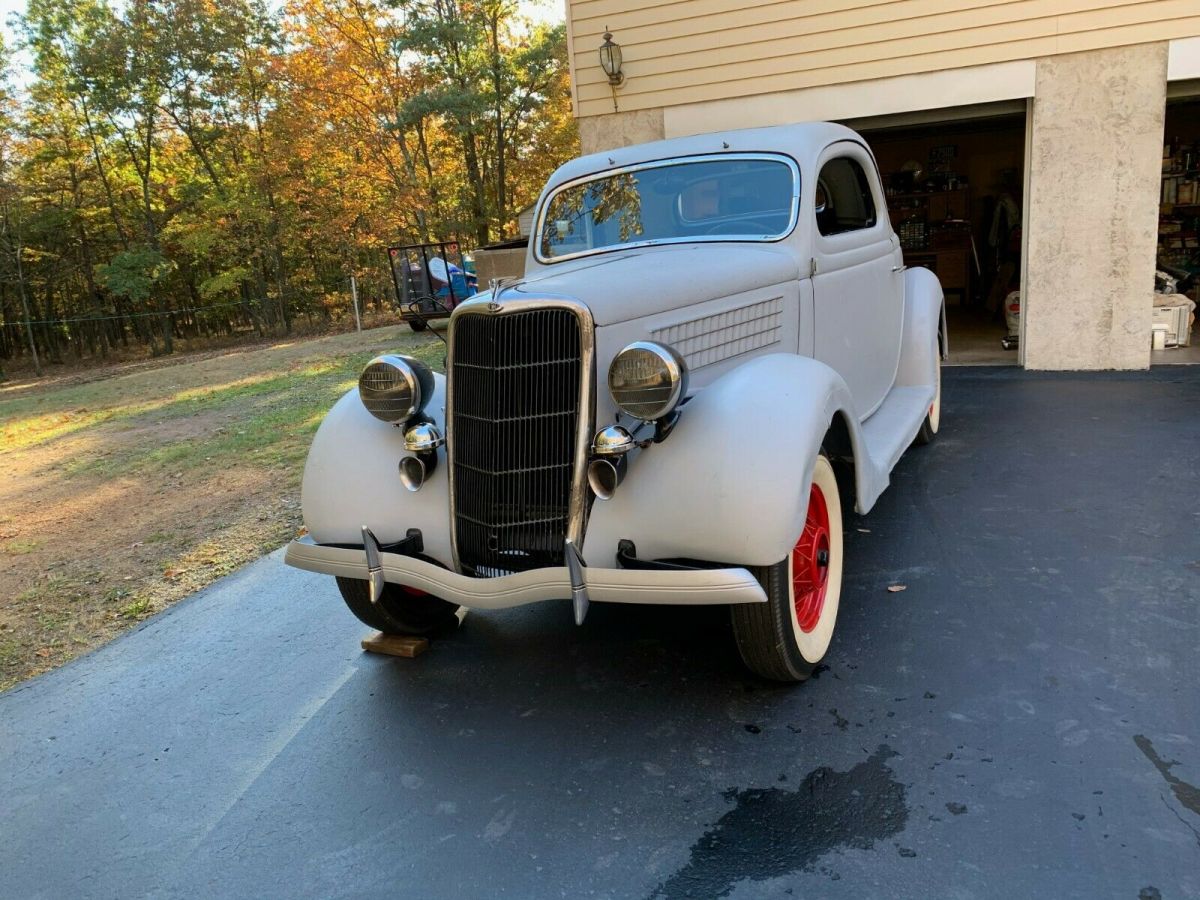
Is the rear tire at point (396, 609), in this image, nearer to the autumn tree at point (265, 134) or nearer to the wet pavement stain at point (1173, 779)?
the wet pavement stain at point (1173, 779)

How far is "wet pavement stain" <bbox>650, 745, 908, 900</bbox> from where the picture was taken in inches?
78.7

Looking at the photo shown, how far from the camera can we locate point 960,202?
13.1 metres

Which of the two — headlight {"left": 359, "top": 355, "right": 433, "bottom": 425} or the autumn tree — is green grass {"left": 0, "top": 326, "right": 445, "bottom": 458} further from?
the autumn tree

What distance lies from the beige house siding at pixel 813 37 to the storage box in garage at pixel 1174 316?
2.54m

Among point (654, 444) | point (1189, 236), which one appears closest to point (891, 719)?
point (654, 444)

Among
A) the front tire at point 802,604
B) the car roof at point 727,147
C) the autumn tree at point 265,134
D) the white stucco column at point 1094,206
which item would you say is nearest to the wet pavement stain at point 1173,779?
the front tire at point 802,604

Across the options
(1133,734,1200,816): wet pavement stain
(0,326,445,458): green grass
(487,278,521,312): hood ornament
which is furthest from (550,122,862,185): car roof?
(0,326,445,458): green grass

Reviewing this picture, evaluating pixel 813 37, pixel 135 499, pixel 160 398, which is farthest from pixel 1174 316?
pixel 160 398

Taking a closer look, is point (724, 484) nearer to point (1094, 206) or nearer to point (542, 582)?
point (542, 582)

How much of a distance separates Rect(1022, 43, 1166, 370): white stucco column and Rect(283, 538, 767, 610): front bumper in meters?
6.44

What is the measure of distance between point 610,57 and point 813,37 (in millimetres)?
1942

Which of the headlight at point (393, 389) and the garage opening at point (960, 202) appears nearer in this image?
the headlight at point (393, 389)

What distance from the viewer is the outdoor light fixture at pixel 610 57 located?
802cm

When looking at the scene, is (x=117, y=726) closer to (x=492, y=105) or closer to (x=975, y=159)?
(x=975, y=159)
